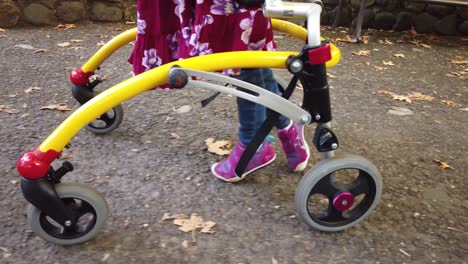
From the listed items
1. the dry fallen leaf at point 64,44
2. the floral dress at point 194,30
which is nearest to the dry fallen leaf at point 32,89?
the dry fallen leaf at point 64,44

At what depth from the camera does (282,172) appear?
1.95m

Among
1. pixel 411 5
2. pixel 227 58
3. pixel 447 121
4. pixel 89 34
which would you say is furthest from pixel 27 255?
pixel 411 5

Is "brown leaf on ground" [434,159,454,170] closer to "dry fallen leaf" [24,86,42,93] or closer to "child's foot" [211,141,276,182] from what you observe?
"child's foot" [211,141,276,182]

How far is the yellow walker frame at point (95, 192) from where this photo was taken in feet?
→ 4.14

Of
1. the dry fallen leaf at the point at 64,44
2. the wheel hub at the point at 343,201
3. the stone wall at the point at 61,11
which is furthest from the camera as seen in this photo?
the stone wall at the point at 61,11

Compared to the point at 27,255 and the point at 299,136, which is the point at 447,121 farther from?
the point at 27,255

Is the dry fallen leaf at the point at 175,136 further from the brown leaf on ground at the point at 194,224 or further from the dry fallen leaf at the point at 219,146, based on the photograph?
the brown leaf on ground at the point at 194,224

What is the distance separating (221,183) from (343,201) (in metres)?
0.55

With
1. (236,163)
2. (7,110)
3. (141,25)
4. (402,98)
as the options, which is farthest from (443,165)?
(7,110)

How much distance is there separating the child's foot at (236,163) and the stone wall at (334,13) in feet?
9.91

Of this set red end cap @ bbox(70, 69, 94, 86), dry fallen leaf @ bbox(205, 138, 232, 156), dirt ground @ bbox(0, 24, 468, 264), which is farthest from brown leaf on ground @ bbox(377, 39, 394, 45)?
red end cap @ bbox(70, 69, 94, 86)

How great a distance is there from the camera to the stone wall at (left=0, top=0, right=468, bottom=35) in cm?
408

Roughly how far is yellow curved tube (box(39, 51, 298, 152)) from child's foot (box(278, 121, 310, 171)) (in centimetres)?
56

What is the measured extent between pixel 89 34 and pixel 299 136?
9.22 ft
